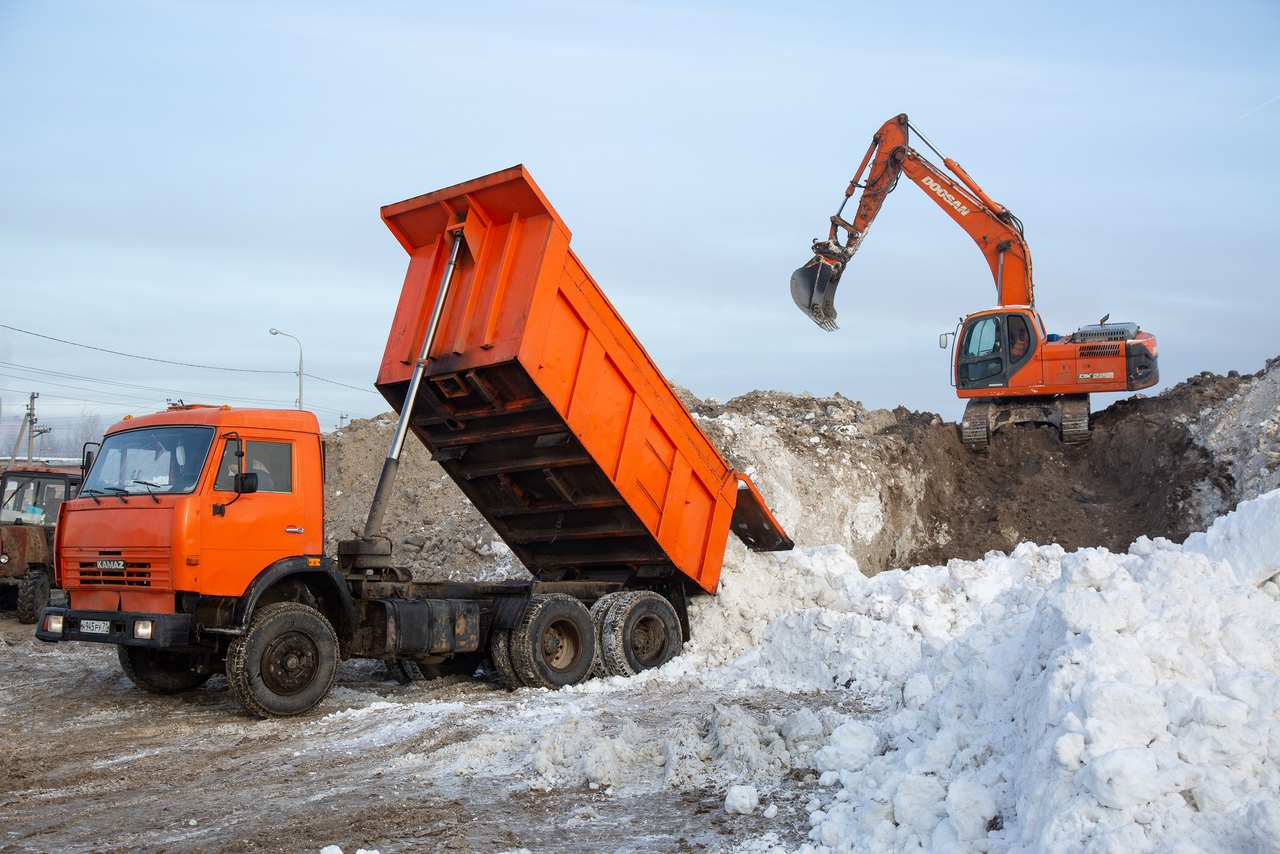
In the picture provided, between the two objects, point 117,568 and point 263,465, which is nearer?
point 117,568

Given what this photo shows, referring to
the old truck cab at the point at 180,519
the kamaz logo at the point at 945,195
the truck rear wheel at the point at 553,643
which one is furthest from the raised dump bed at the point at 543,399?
the kamaz logo at the point at 945,195

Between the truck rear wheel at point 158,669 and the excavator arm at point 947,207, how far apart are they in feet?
41.3

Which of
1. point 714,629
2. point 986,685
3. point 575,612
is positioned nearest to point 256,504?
point 575,612

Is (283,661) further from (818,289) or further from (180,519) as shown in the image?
(818,289)

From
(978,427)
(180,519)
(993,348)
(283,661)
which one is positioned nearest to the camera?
(180,519)

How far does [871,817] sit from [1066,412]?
1603 centimetres

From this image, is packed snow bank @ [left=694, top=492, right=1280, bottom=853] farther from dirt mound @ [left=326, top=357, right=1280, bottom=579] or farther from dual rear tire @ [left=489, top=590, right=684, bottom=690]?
dirt mound @ [left=326, top=357, right=1280, bottom=579]

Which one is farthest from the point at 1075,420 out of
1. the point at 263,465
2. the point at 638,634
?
the point at 263,465

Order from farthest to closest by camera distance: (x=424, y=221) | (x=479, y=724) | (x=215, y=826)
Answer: (x=424, y=221) → (x=479, y=724) → (x=215, y=826)

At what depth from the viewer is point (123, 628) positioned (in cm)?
809

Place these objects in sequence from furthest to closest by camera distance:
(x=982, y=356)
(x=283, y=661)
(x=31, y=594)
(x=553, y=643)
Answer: (x=982, y=356)
(x=31, y=594)
(x=553, y=643)
(x=283, y=661)

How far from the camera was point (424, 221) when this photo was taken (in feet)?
31.7

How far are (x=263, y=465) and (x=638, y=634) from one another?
4.12m

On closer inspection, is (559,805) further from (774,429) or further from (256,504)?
(774,429)
